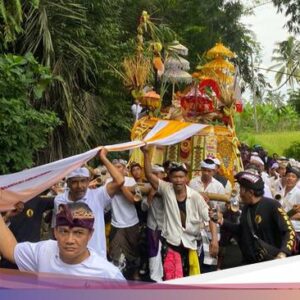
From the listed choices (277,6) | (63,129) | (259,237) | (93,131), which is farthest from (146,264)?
(277,6)

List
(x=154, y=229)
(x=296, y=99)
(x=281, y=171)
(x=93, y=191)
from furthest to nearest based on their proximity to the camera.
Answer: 1. (x=296, y=99)
2. (x=281, y=171)
3. (x=154, y=229)
4. (x=93, y=191)

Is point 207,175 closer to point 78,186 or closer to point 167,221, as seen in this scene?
point 167,221

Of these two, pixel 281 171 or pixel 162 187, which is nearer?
pixel 162 187

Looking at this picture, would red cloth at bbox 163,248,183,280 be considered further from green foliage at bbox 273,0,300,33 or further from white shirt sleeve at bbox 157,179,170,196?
green foliage at bbox 273,0,300,33

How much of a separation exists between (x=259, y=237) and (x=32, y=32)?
6.90 m

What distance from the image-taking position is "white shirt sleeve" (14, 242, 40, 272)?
10.6 feet

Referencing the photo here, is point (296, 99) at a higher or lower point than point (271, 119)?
higher

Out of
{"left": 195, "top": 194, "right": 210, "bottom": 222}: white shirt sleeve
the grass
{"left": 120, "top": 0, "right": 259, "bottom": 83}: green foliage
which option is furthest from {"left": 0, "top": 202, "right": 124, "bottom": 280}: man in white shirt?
the grass

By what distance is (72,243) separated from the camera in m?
3.08

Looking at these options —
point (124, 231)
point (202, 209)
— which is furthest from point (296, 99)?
point (202, 209)

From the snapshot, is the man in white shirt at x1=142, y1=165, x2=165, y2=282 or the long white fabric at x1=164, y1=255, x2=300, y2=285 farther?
the man in white shirt at x1=142, y1=165, x2=165, y2=282

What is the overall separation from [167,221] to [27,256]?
8.00 feet

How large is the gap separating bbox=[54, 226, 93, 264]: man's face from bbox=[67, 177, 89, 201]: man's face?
1.91m

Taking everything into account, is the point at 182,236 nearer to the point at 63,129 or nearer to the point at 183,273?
the point at 183,273
